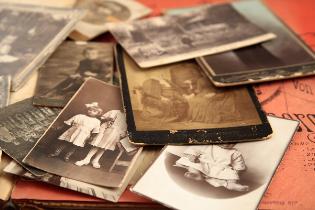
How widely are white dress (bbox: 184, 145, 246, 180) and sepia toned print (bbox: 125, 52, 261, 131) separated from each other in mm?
46

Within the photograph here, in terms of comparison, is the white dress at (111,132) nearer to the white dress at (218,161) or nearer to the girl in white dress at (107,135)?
the girl in white dress at (107,135)

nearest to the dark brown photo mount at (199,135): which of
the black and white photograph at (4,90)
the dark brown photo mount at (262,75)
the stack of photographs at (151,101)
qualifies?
the stack of photographs at (151,101)

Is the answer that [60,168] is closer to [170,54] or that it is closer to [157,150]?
[157,150]

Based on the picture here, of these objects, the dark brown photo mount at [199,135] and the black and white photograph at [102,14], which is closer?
the dark brown photo mount at [199,135]

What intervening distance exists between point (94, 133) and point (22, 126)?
5.0 inches

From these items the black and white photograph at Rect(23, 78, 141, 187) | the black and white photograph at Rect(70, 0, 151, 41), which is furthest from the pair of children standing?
the black and white photograph at Rect(70, 0, 151, 41)

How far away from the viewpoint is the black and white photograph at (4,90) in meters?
0.74

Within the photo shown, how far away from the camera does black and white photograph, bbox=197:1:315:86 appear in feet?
2.59

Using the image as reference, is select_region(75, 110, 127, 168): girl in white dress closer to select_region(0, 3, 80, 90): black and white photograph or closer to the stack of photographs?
the stack of photographs

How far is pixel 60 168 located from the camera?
0.62m

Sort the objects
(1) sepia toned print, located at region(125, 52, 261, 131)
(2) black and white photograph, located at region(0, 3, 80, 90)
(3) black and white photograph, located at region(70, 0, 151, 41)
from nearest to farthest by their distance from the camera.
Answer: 1. (1) sepia toned print, located at region(125, 52, 261, 131)
2. (2) black and white photograph, located at region(0, 3, 80, 90)
3. (3) black and white photograph, located at region(70, 0, 151, 41)

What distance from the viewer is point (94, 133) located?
680 millimetres

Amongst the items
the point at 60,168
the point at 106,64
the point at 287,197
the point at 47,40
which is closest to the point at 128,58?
the point at 106,64

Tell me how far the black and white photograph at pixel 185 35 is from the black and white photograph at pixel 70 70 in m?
0.06
